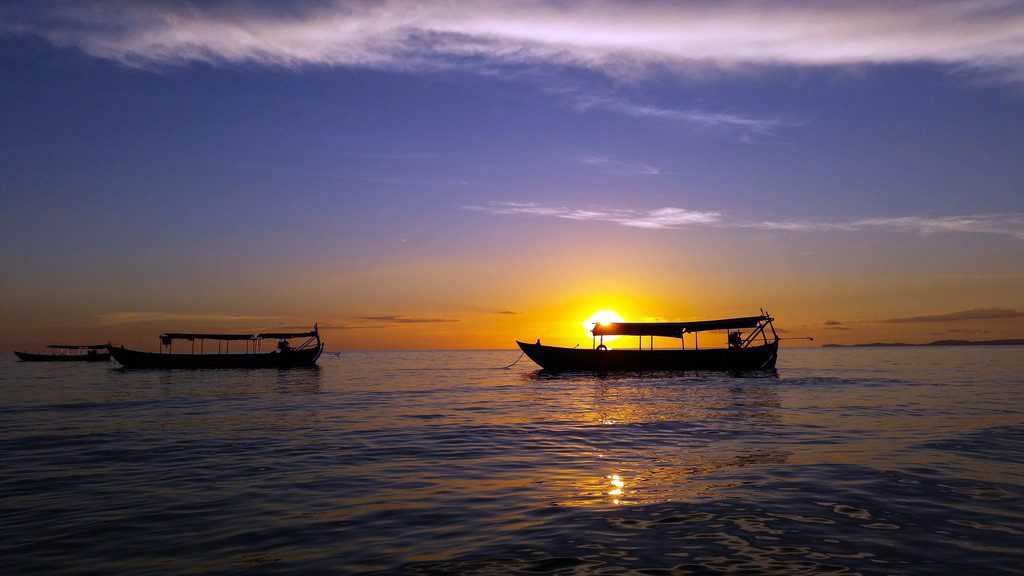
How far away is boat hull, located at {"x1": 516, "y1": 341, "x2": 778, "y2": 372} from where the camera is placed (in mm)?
56406

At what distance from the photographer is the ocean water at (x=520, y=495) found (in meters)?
7.59

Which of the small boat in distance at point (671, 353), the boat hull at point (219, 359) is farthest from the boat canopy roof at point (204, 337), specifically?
the small boat in distance at point (671, 353)

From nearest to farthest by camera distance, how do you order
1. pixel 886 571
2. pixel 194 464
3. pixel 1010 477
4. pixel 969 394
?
1. pixel 886 571
2. pixel 1010 477
3. pixel 194 464
4. pixel 969 394

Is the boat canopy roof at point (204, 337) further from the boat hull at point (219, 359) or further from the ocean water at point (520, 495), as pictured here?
the ocean water at point (520, 495)

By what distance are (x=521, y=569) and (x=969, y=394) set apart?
1503 inches

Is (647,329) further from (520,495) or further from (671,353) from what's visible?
(520,495)

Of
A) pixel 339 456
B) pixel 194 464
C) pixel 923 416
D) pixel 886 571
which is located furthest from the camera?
pixel 923 416

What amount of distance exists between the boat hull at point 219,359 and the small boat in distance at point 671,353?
33.8 meters

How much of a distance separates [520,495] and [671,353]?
48010mm

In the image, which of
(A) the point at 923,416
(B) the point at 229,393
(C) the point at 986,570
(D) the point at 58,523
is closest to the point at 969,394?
(A) the point at 923,416

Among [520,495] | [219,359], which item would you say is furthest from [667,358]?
[219,359]

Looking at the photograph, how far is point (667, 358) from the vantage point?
5681 cm

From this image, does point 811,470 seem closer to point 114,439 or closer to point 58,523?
point 58,523

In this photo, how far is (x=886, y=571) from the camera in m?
6.96
